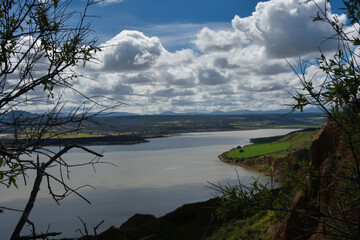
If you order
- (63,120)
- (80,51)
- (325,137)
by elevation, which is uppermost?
(80,51)

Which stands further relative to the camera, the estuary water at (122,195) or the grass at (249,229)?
the estuary water at (122,195)

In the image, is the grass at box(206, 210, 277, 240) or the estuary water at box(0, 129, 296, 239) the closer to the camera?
the grass at box(206, 210, 277, 240)

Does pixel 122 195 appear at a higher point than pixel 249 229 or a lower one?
lower

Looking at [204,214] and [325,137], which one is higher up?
[325,137]

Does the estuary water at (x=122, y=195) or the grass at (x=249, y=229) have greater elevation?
the grass at (x=249, y=229)

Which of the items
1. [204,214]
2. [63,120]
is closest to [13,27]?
[63,120]

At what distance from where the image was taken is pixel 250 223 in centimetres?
2556

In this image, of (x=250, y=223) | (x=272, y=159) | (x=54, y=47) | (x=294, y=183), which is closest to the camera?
(x=54, y=47)

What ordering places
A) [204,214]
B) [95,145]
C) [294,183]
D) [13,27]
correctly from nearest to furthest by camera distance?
[13,27]
[294,183]
[204,214]
[95,145]

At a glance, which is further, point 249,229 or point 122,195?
point 122,195

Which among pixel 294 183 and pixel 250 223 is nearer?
pixel 294 183

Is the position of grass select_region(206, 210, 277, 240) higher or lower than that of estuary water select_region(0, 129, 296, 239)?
higher

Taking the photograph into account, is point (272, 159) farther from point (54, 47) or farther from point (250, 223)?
point (54, 47)

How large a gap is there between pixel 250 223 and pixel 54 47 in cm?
2476
